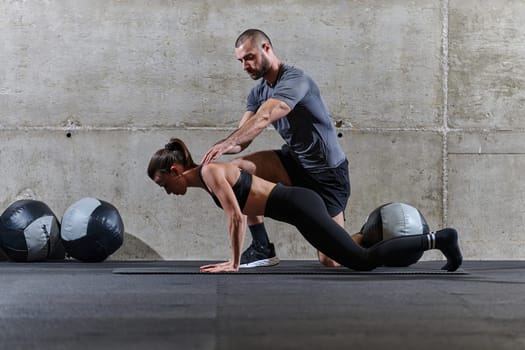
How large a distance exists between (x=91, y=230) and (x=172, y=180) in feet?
4.14

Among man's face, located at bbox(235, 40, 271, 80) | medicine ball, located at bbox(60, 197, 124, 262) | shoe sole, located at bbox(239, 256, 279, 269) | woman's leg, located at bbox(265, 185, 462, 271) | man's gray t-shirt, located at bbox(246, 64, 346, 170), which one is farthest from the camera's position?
medicine ball, located at bbox(60, 197, 124, 262)

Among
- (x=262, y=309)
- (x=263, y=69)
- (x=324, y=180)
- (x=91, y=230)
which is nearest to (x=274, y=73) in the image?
(x=263, y=69)

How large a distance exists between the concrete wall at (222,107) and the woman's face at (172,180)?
183 centimetres

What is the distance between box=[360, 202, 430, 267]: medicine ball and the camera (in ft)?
18.9

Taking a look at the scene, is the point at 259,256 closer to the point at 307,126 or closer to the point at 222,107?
the point at 307,126

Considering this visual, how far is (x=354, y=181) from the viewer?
22.1ft

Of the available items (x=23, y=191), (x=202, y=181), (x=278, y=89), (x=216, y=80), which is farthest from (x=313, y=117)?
(x=23, y=191)

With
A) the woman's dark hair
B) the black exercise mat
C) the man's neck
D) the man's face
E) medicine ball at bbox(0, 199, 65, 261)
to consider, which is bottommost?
the black exercise mat

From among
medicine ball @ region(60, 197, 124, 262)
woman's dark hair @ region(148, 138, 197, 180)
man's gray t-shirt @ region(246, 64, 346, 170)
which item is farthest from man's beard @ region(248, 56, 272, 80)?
medicine ball @ region(60, 197, 124, 262)

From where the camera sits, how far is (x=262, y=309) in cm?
347

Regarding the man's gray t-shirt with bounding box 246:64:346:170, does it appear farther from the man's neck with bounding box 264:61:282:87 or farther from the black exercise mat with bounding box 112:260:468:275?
the black exercise mat with bounding box 112:260:468:275

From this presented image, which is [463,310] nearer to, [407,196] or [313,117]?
[313,117]

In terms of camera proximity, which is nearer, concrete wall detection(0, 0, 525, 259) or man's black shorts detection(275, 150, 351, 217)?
man's black shorts detection(275, 150, 351, 217)

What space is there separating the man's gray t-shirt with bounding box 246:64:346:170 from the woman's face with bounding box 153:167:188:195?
2.89ft
